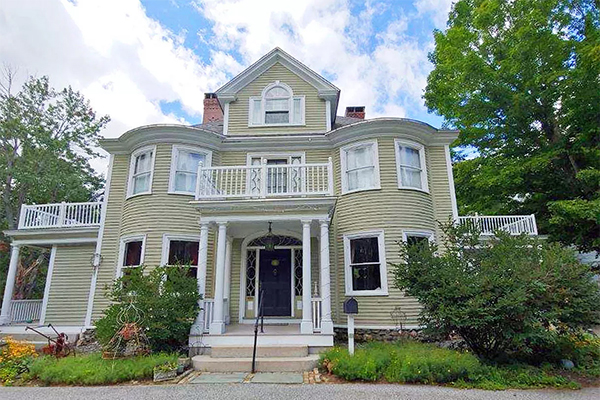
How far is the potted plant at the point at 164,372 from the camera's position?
20.3 ft

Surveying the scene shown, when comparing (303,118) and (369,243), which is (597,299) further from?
(303,118)

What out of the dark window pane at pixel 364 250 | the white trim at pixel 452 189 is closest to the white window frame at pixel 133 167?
the dark window pane at pixel 364 250

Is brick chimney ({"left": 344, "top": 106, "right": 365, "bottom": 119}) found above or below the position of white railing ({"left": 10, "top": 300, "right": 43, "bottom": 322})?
above

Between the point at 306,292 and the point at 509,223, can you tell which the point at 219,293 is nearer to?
the point at 306,292

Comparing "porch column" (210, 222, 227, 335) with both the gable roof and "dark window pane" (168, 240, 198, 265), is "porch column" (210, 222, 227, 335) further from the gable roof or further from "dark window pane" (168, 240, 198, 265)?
the gable roof

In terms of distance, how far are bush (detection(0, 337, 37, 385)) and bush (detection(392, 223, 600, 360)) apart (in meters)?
8.00

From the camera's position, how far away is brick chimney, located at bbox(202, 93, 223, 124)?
15234 millimetres

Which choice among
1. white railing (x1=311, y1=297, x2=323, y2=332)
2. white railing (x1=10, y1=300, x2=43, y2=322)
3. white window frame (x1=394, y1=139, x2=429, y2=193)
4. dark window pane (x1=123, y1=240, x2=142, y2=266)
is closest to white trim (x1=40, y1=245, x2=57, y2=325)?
white railing (x1=10, y1=300, x2=43, y2=322)

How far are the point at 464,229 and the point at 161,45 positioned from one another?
12821 millimetres

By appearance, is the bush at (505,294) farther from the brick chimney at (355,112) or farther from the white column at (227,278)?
the brick chimney at (355,112)

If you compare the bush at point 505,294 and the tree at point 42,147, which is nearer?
the bush at point 505,294

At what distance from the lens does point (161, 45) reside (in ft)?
43.2

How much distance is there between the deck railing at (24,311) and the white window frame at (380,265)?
35.5 ft

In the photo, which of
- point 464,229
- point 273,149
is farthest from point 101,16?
point 464,229
